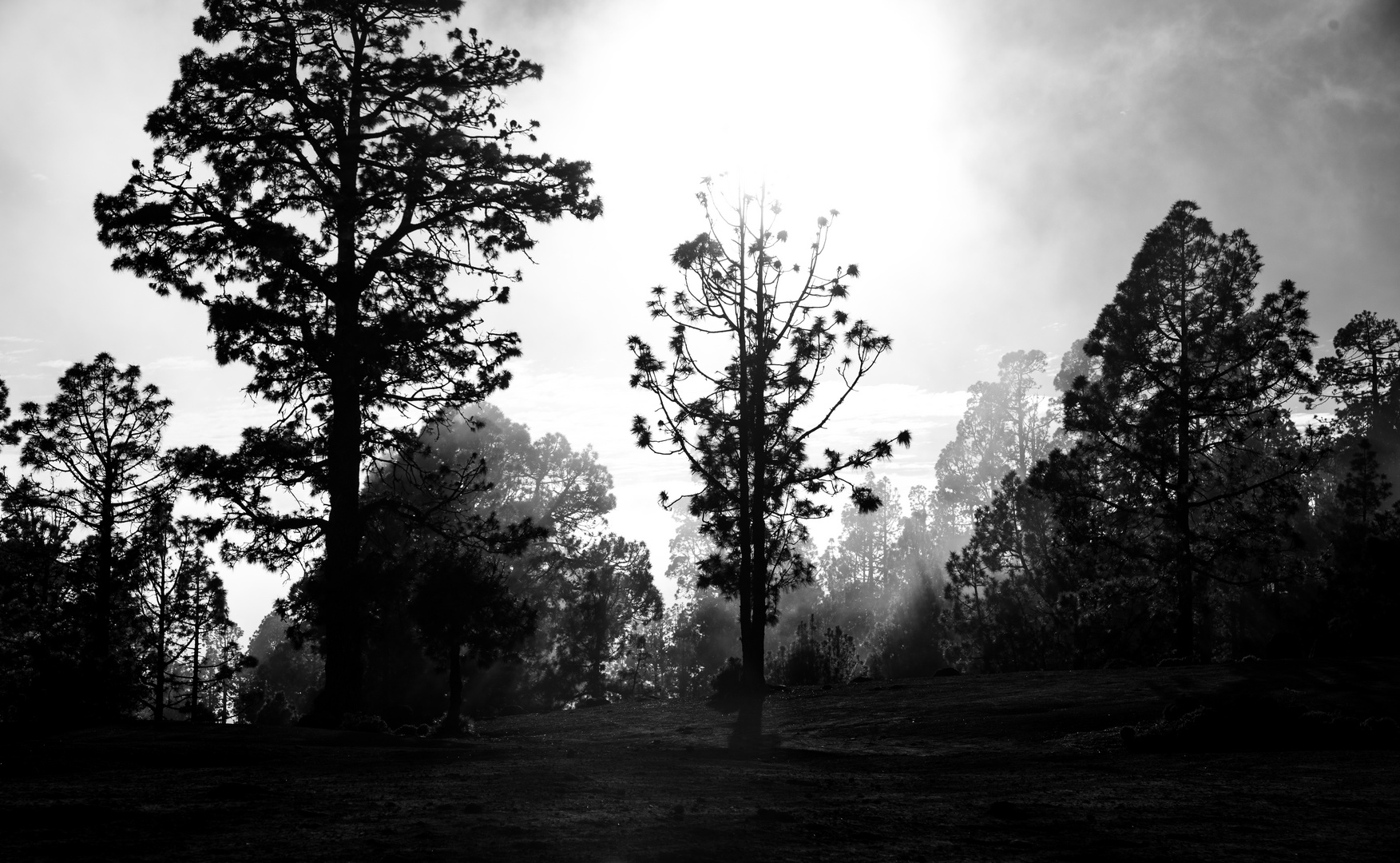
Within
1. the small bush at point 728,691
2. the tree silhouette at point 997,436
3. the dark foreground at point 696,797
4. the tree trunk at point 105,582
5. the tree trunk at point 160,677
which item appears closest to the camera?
the dark foreground at point 696,797

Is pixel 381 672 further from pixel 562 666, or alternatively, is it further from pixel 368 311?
pixel 368 311

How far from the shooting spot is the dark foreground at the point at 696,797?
5.94m

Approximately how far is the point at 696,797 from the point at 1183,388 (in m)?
25.3

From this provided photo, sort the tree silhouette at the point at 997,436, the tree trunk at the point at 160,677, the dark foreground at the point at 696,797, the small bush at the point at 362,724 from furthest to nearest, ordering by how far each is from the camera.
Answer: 1. the tree silhouette at the point at 997,436
2. the tree trunk at the point at 160,677
3. the small bush at the point at 362,724
4. the dark foreground at the point at 696,797

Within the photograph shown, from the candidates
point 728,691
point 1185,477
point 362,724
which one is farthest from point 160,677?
point 1185,477

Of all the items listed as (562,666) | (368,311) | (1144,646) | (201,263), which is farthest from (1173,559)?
(562,666)

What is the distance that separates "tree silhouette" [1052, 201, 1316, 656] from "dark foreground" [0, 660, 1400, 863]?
14042 mm

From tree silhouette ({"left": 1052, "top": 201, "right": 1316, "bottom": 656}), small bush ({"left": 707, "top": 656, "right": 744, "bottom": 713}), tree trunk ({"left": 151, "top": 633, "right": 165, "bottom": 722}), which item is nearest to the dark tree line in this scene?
tree silhouette ({"left": 1052, "top": 201, "right": 1316, "bottom": 656})

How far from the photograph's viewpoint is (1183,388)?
28.8 m

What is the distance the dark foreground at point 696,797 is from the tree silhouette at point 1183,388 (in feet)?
46.1

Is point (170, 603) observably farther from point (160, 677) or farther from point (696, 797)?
point (696, 797)

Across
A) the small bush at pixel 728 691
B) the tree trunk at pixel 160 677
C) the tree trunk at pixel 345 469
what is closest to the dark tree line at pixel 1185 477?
the small bush at pixel 728 691

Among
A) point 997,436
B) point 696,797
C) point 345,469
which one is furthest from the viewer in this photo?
point 997,436

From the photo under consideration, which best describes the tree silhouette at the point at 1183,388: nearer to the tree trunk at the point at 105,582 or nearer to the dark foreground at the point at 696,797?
the dark foreground at the point at 696,797
